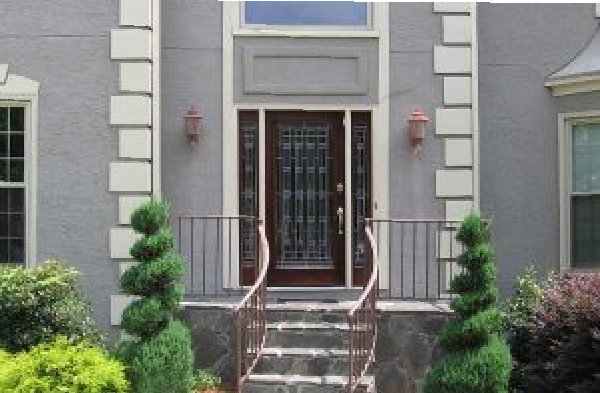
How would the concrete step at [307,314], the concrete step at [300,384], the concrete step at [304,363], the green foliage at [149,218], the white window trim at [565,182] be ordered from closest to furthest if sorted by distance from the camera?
the green foliage at [149,218]
the concrete step at [300,384]
the concrete step at [304,363]
the concrete step at [307,314]
the white window trim at [565,182]

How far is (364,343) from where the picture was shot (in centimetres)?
1073

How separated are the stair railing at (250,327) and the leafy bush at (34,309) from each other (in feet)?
5.33

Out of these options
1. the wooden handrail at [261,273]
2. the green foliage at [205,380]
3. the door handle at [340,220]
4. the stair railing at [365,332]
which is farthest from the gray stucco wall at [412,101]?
the green foliage at [205,380]

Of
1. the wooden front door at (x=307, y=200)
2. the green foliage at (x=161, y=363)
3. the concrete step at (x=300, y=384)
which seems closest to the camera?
the green foliage at (x=161, y=363)

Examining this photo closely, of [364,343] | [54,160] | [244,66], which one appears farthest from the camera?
[244,66]

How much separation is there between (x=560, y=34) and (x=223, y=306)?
5.55 meters

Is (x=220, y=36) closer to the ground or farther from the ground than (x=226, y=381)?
farther from the ground

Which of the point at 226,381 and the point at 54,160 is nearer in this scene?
the point at 226,381

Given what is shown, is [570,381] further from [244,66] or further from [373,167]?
[244,66]

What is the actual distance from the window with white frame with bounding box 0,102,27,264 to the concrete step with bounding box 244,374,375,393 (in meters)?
3.17

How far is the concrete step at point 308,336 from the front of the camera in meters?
11.2

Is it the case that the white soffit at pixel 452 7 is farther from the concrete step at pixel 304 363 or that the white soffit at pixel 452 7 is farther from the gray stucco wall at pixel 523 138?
the concrete step at pixel 304 363

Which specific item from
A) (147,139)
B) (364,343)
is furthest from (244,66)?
(364,343)

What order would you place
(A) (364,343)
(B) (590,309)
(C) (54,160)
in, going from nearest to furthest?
(B) (590,309) → (A) (364,343) → (C) (54,160)
